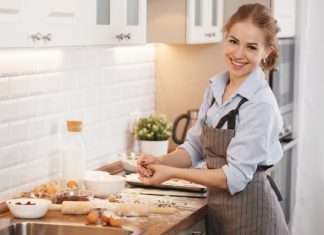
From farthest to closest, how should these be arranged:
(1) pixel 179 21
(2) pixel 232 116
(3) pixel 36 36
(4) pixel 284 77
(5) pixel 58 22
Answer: (4) pixel 284 77 < (1) pixel 179 21 < (2) pixel 232 116 < (5) pixel 58 22 < (3) pixel 36 36

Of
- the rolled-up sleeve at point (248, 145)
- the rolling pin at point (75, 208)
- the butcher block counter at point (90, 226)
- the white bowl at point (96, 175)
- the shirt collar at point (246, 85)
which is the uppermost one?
the shirt collar at point (246, 85)

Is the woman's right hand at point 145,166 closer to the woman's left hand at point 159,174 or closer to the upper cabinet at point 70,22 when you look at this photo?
the woman's left hand at point 159,174

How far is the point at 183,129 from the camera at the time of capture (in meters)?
4.09

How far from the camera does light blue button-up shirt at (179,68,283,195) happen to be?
2.76 m

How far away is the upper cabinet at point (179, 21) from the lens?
3.67m

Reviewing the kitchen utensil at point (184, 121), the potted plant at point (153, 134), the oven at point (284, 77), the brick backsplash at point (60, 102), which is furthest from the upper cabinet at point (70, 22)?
the oven at point (284, 77)

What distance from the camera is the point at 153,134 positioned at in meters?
3.76

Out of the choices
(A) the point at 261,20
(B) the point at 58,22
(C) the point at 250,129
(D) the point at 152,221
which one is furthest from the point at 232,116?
(B) the point at 58,22

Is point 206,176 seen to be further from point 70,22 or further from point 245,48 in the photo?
point 70,22

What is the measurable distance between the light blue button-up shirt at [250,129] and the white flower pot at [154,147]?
2.66 feet

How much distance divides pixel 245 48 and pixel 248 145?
1.16ft

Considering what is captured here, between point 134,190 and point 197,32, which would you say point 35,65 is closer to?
point 134,190

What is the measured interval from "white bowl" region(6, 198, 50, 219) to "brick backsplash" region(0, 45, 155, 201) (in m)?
0.17

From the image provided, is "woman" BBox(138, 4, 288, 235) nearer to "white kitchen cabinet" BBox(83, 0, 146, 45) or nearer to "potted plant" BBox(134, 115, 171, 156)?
"white kitchen cabinet" BBox(83, 0, 146, 45)
